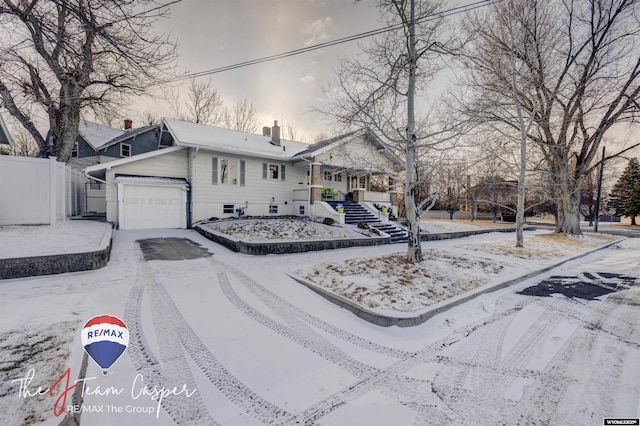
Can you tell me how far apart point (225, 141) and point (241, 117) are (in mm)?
17592

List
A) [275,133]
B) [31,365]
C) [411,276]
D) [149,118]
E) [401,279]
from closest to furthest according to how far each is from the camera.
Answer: [31,365] → [401,279] → [411,276] → [275,133] → [149,118]

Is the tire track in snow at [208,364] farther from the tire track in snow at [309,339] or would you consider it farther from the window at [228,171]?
the window at [228,171]

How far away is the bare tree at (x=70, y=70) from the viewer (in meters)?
5.24

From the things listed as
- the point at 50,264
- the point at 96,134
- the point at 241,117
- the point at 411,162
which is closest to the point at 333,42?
the point at 411,162

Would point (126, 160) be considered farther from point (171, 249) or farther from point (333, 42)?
point (333, 42)

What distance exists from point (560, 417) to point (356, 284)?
3347 mm

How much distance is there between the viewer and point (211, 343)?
3.24 m

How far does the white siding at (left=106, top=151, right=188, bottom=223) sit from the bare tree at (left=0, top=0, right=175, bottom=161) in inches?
100

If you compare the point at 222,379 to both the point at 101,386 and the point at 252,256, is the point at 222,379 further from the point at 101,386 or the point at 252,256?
the point at 252,256

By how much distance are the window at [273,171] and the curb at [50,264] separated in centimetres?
1046

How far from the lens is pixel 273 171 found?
639 inches

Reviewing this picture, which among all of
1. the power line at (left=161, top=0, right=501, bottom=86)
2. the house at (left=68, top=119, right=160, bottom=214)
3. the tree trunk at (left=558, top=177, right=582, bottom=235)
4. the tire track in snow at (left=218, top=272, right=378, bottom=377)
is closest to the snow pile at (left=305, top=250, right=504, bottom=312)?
the tire track in snow at (left=218, top=272, right=378, bottom=377)

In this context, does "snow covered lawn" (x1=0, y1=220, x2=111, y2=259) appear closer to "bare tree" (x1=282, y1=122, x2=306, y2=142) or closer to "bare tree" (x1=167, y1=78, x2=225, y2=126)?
"bare tree" (x1=167, y1=78, x2=225, y2=126)

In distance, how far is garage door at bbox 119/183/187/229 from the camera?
12.4 meters
